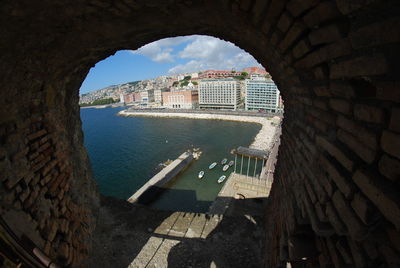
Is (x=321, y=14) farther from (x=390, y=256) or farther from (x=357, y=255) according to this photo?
(x=357, y=255)

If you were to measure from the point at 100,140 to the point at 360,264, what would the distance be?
139 ft

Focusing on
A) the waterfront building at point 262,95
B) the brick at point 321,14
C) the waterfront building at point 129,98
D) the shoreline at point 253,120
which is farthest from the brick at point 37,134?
the waterfront building at point 129,98

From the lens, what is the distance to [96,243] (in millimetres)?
4836

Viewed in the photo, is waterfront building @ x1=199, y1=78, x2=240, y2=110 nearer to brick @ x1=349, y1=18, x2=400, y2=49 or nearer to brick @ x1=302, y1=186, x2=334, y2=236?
brick @ x1=302, y1=186, x2=334, y2=236

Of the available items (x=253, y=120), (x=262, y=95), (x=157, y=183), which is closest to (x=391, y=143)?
(x=157, y=183)

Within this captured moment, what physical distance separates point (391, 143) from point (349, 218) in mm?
563

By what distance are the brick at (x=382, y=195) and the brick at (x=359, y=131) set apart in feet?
0.59

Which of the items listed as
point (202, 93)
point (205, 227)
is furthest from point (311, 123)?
point (202, 93)

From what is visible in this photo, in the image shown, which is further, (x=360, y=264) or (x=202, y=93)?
(x=202, y=93)

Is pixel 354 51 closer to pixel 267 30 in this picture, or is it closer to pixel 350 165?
pixel 350 165

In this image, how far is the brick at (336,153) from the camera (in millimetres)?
1269

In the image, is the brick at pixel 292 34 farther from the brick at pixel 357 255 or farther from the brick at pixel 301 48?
the brick at pixel 357 255

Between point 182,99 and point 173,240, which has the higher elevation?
point 182,99

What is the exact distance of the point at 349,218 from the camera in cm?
122
